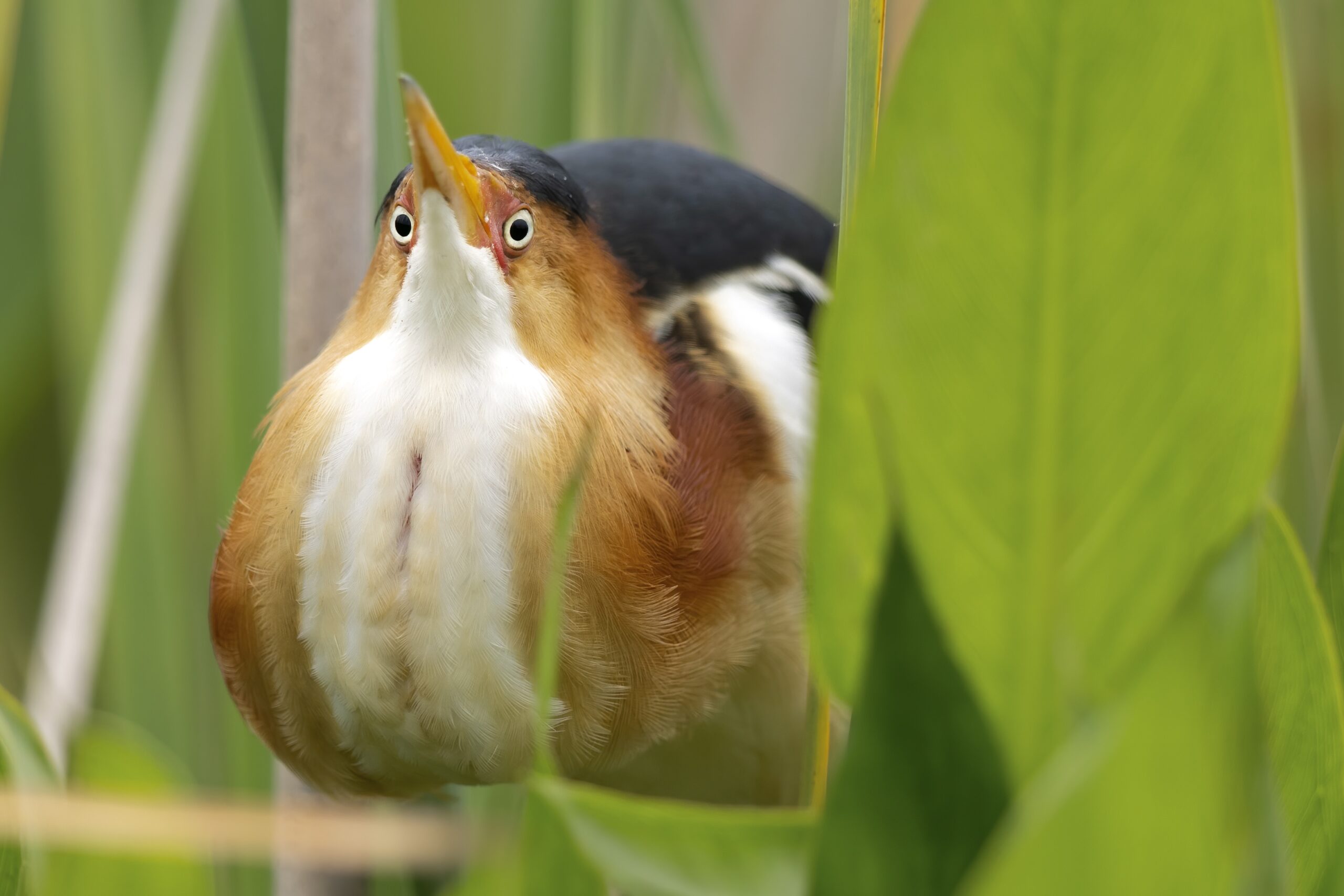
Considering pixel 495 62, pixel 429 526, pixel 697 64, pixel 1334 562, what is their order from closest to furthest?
pixel 1334 562
pixel 429 526
pixel 697 64
pixel 495 62

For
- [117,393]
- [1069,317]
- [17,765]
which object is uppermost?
[1069,317]

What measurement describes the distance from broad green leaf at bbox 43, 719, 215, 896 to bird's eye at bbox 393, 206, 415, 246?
25 cm

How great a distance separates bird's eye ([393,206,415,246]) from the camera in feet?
1.60

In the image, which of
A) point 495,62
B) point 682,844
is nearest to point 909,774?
point 682,844

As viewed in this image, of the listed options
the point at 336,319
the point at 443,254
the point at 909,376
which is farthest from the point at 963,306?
the point at 336,319

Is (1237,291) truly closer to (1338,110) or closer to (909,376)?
(909,376)

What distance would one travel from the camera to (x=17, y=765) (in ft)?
0.91

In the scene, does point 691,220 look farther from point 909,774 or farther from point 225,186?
point 909,774

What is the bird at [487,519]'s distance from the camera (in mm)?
484

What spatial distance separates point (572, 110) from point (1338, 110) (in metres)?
0.43

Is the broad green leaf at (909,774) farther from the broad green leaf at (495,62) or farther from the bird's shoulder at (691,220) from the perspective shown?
the broad green leaf at (495,62)

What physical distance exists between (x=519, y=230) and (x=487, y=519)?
0.37 ft

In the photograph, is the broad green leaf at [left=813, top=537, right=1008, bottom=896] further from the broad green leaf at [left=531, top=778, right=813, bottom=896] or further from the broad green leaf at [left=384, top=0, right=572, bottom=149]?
the broad green leaf at [left=384, top=0, right=572, bottom=149]

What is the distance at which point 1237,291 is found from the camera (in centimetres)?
22
